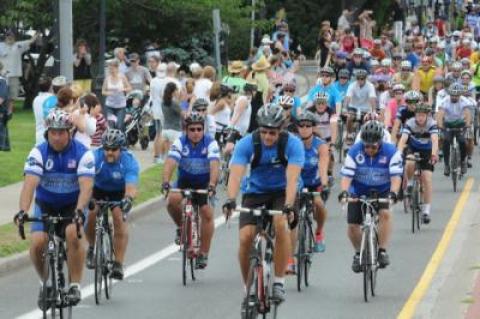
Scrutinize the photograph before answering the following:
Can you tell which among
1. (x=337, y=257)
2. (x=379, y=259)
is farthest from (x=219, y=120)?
(x=379, y=259)

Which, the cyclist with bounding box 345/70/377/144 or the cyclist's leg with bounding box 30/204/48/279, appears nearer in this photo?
the cyclist's leg with bounding box 30/204/48/279

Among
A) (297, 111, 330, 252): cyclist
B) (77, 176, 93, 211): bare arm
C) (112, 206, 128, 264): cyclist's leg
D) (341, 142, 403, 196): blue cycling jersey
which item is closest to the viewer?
(77, 176, 93, 211): bare arm

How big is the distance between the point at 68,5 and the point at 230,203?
36.9 feet

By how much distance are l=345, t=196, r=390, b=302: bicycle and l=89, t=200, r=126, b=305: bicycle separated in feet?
7.60

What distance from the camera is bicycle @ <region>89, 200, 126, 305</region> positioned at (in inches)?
604

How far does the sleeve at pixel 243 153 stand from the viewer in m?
13.7

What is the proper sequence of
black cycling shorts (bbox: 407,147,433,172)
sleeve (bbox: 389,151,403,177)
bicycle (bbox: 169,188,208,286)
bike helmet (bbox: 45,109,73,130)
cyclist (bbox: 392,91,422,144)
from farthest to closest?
cyclist (bbox: 392,91,422,144), black cycling shorts (bbox: 407,147,433,172), bicycle (bbox: 169,188,208,286), sleeve (bbox: 389,151,403,177), bike helmet (bbox: 45,109,73,130)

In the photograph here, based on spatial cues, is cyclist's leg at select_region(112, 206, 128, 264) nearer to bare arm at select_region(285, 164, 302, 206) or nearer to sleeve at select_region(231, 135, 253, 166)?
sleeve at select_region(231, 135, 253, 166)

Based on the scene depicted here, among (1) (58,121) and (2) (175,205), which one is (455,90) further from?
(1) (58,121)

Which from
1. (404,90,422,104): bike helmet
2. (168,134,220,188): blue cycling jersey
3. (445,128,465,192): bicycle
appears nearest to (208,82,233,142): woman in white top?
(445,128,465,192): bicycle

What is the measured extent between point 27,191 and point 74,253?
0.68 metres

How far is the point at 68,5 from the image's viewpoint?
2406cm

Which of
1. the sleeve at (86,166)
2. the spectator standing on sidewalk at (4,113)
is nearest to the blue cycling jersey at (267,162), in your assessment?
the sleeve at (86,166)

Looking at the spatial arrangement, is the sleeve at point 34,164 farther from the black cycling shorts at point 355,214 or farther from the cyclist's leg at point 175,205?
the black cycling shorts at point 355,214
